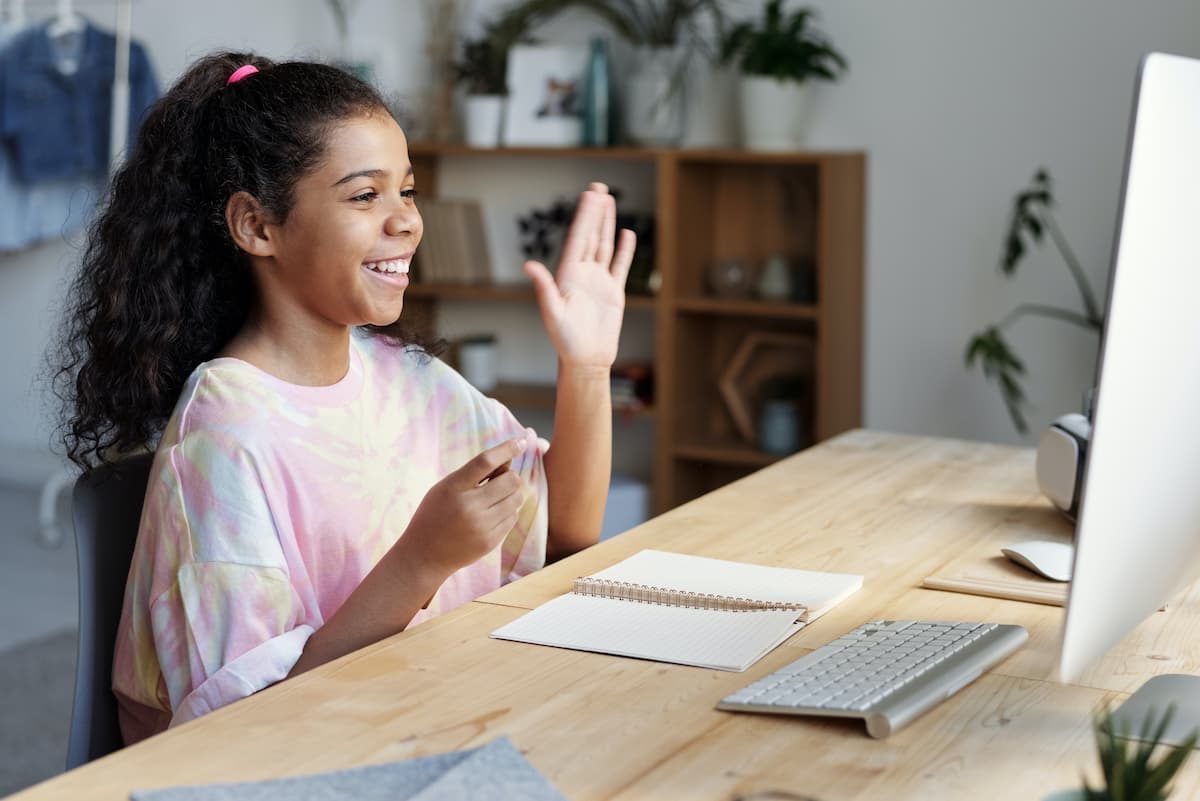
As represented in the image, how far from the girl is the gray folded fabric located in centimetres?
35

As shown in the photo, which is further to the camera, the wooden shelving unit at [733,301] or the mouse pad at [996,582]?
the wooden shelving unit at [733,301]

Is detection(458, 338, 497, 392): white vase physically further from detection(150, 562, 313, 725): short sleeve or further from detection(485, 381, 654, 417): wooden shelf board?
detection(150, 562, 313, 725): short sleeve

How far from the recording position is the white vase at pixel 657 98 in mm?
3843

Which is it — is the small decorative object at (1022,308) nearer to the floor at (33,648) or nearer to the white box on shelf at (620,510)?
the white box on shelf at (620,510)

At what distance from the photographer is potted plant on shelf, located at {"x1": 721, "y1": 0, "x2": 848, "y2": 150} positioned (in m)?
3.67

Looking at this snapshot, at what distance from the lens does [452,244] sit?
425 cm

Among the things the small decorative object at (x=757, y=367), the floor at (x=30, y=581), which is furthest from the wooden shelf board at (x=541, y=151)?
the floor at (x=30, y=581)

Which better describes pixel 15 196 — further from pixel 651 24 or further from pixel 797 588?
pixel 797 588

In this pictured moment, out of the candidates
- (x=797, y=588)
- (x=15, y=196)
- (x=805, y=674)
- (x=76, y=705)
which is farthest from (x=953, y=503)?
(x=15, y=196)

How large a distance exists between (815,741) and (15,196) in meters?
4.31

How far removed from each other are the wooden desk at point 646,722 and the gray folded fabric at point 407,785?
0.8 inches

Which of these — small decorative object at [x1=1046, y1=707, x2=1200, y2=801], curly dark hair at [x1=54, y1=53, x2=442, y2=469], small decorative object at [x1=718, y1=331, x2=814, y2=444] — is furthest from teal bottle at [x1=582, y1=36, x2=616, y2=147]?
small decorative object at [x1=1046, y1=707, x2=1200, y2=801]

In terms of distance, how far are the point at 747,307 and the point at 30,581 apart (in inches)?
82.2

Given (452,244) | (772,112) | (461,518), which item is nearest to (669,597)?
(461,518)
